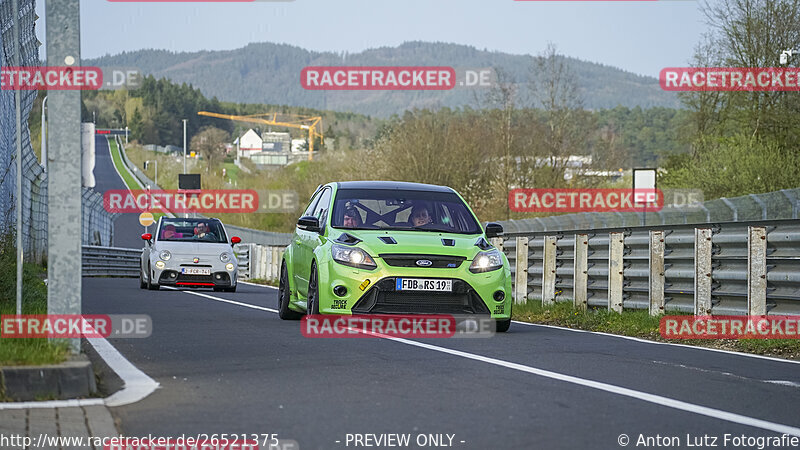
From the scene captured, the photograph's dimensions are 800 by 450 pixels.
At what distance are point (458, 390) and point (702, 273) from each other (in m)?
7.37

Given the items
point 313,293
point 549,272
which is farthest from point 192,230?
point 313,293

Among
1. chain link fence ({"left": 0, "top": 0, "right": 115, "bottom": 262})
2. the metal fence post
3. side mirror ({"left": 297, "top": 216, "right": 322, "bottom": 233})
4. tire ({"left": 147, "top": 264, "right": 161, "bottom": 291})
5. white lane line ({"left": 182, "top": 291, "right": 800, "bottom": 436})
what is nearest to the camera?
white lane line ({"left": 182, "top": 291, "right": 800, "bottom": 436})

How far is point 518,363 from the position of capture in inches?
358

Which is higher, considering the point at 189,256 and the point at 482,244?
the point at 482,244

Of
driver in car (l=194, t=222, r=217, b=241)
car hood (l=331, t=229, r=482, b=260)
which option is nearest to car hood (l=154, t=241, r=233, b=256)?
driver in car (l=194, t=222, r=217, b=241)

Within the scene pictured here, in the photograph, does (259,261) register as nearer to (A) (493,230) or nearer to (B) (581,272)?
(B) (581,272)

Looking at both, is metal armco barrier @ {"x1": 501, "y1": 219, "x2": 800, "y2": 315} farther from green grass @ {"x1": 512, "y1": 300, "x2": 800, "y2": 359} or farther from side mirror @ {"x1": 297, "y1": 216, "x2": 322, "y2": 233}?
side mirror @ {"x1": 297, "y1": 216, "x2": 322, "y2": 233}

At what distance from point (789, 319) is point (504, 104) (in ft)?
187

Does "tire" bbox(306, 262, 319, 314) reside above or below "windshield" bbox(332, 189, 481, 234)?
below

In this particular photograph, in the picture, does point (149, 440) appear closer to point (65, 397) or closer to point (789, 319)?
point (65, 397)

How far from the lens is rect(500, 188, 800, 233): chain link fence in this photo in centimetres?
2173

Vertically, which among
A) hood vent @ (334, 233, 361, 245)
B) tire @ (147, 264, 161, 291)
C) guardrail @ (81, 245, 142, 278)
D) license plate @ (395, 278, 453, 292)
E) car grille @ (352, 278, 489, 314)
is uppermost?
hood vent @ (334, 233, 361, 245)

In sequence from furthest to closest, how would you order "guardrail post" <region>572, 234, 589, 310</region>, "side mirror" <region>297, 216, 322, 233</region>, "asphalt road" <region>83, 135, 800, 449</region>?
"guardrail post" <region>572, 234, 589, 310</region>
"side mirror" <region>297, 216, 322, 233</region>
"asphalt road" <region>83, 135, 800, 449</region>

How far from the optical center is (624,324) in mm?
14461
